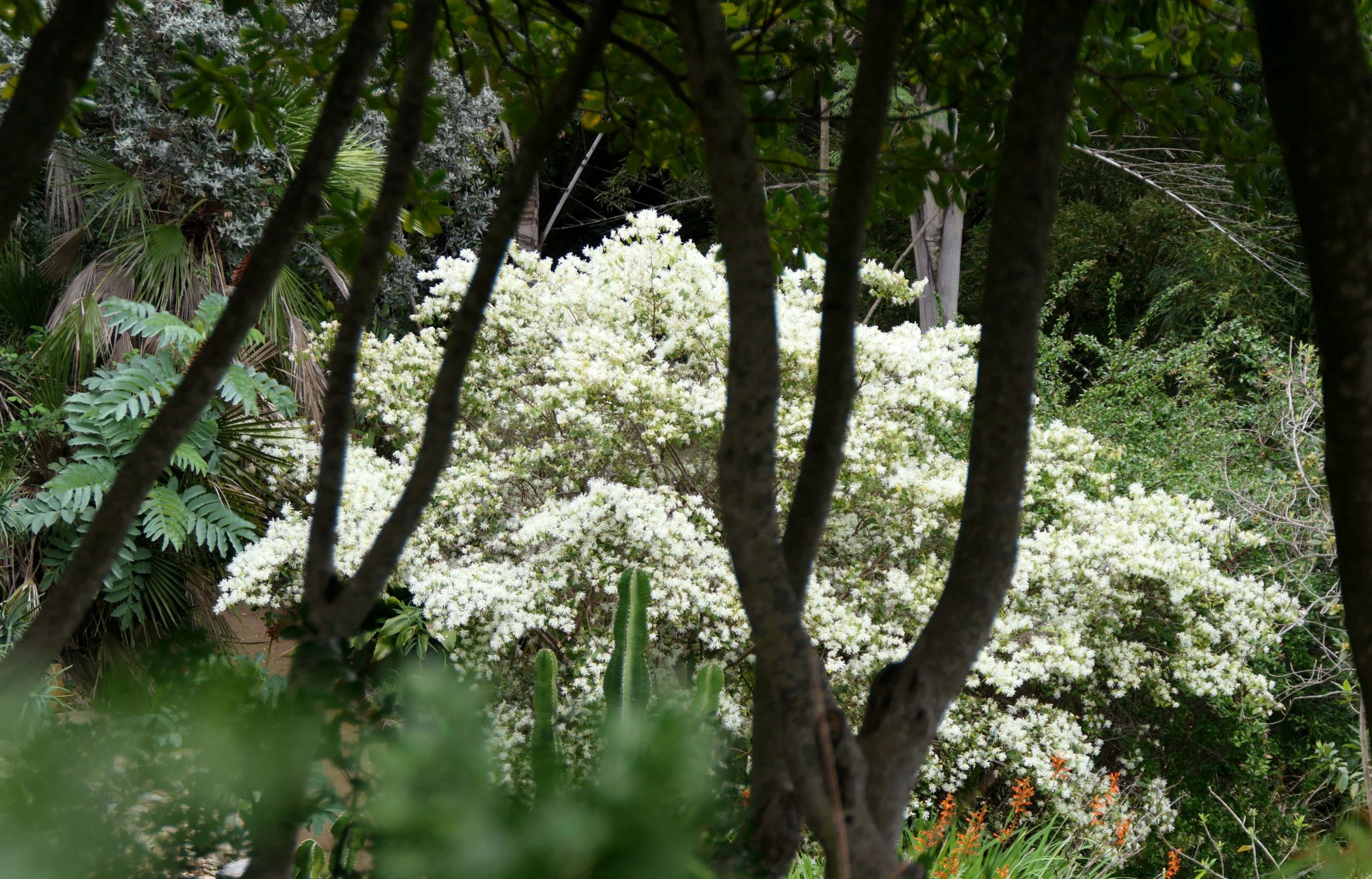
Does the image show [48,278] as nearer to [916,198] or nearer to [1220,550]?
[916,198]

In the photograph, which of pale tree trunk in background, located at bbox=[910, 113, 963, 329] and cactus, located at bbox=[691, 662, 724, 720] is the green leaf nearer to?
cactus, located at bbox=[691, 662, 724, 720]

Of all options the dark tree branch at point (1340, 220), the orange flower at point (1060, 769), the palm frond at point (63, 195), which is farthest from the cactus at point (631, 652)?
the palm frond at point (63, 195)

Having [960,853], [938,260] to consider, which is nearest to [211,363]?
[960,853]

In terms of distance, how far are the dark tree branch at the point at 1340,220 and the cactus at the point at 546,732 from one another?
76 centimetres

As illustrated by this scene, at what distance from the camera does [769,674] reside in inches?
A: 40.9

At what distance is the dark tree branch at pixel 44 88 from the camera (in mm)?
1222

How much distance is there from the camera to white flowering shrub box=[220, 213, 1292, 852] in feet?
14.5

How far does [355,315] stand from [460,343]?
0.45 feet

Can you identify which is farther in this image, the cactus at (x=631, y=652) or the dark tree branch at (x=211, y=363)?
the cactus at (x=631, y=652)

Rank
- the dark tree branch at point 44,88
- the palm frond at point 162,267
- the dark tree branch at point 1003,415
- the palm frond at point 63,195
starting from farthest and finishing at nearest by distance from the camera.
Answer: the palm frond at point 63,195
the palm frond at point 162,267
the dark tree branch at point 44,88
the dark tree branch at point 1003,415

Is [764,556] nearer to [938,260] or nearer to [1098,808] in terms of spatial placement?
[1098,808]

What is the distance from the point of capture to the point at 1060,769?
463 centimetres

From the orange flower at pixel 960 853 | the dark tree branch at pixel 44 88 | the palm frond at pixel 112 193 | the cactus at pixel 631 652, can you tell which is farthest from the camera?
the palm frond at pixel 112 193

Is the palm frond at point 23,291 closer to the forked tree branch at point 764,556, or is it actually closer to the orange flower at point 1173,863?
the forked tree branch at point 764,556
